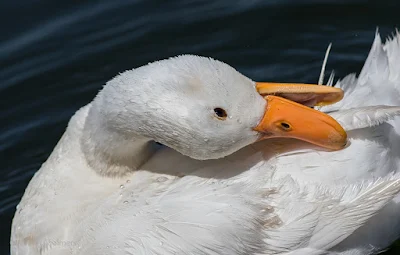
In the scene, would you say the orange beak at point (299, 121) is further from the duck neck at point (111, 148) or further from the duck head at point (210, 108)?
the duck neck at point (111, 148)

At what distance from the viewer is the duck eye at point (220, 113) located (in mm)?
4516

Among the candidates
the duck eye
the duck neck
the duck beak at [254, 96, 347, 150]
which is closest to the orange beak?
the duck beak at [254, 96, 347, 150]

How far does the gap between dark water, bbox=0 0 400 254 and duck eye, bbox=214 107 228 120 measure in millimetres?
2934

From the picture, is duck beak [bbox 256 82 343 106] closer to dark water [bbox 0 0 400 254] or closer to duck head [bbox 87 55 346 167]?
duck head [bbox 87 55 346 167]

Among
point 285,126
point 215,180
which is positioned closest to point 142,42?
point 215,180

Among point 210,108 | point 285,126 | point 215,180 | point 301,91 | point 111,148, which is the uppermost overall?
point 301,91

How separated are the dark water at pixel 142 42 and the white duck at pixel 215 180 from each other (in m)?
2.41

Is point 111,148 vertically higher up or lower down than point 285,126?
lower down

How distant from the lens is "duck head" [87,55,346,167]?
451 centimetres

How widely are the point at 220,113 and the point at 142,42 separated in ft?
11.6

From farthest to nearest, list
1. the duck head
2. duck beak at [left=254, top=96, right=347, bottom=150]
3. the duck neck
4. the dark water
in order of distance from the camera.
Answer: the dark water → the duck neck → duck beak at [left=254, top=96, right=347, bottom=150] → the duck head

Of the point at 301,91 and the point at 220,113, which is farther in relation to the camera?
the point at 301,91

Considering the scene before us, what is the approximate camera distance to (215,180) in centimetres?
480

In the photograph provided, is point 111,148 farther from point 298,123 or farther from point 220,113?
point 298,123
